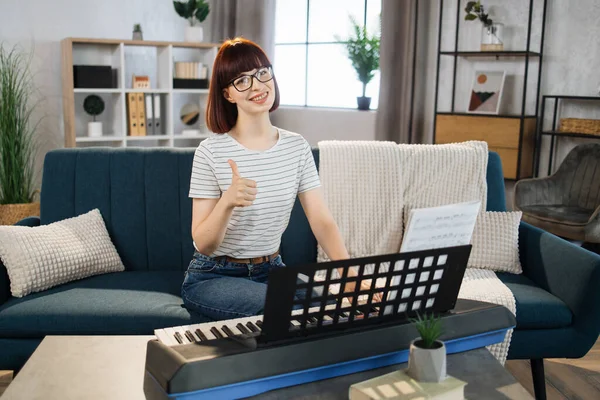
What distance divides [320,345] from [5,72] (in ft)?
13.9

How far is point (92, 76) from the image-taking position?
515cm

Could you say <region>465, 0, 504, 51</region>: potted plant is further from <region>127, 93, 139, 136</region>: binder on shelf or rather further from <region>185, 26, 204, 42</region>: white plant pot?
<region>127, 93, 139, 136</region>: binder on shelf

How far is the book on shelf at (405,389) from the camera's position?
113 centimetres

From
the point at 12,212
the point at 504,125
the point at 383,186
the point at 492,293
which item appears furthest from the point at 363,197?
the point at 12,212

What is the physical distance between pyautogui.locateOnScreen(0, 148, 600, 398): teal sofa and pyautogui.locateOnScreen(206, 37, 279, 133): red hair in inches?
25.4

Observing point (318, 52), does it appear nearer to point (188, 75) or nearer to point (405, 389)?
point (188, 75)

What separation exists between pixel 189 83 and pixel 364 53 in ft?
4.72

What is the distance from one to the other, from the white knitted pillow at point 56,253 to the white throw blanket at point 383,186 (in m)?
0.85

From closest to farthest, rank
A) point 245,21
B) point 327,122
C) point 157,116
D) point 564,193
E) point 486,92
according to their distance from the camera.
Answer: point 564,193
point 486,92
point 157,116
point 327,122
point 245,21

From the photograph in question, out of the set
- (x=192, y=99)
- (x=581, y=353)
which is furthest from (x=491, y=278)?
(x=192, y=99)

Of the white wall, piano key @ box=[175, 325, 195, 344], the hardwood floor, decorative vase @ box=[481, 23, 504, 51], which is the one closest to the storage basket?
decorative vase @ box=[481, 23, 504, 51]

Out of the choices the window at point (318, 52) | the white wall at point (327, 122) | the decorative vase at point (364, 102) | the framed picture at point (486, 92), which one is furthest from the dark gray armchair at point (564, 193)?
the window at point (318, 52)

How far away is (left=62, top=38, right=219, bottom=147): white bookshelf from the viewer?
5109mm

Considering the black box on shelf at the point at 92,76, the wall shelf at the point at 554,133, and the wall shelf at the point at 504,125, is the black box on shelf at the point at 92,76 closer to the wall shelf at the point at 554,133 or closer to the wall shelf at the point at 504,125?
the wall shelf at the point at 504,125
